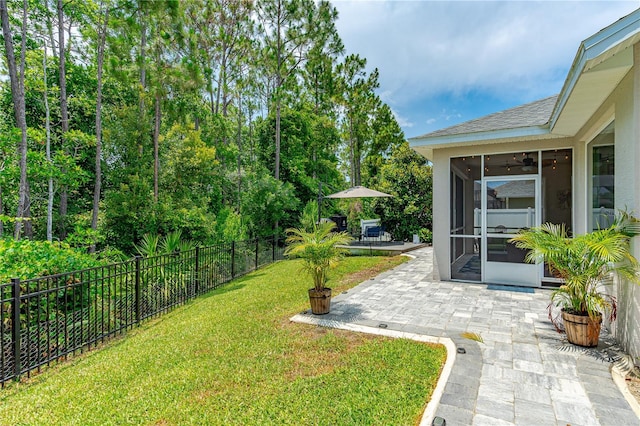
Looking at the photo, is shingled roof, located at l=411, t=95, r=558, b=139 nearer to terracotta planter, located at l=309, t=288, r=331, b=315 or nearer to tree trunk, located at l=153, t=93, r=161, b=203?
terracotta planter, located at l=309, t=288, r=331, b=315

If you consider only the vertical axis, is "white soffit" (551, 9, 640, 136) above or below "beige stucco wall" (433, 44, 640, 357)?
above

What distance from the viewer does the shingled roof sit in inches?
255

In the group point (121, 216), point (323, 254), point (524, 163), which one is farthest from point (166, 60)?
point (524, 163)

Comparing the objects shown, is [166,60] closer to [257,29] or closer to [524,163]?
[257,29]

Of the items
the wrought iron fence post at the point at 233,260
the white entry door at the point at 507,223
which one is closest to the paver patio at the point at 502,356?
the white entry door at the point at 507,223

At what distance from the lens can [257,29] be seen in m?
17.2

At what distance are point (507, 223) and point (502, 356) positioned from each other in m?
4.27

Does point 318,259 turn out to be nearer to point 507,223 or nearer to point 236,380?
point 236,380

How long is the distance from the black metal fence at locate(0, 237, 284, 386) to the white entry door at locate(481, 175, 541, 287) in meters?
6.62

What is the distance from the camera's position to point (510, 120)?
6.95 m

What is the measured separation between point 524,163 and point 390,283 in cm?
404

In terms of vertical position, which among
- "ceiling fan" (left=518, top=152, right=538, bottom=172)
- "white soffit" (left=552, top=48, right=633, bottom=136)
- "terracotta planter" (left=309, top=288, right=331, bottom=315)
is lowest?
"terracotta planter" (left=309, top=288, right=331, bottom=315)

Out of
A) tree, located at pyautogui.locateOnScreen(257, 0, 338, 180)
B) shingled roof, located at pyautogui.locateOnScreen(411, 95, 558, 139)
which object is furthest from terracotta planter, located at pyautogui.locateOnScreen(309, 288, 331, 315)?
tree, located at pyautogui.locateOnScreen(257, 0, 338, 180)

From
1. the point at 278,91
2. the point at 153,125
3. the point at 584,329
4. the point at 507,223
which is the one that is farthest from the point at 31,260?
the point at 278,91
